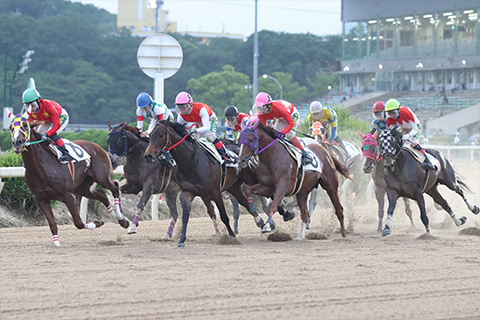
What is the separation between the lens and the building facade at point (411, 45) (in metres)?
43.1

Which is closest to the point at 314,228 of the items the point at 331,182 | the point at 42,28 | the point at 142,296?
the point at 331,182

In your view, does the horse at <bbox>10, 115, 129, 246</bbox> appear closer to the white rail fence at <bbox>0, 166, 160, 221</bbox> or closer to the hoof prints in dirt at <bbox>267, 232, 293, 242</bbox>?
the white rail fence at <bbox>0, 166, 160, 221</bbox>

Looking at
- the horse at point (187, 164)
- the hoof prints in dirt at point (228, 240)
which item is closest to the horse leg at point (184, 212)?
the horse at point (187, 164)

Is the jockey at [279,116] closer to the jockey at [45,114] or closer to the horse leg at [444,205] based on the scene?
the horse leg at [444,205]

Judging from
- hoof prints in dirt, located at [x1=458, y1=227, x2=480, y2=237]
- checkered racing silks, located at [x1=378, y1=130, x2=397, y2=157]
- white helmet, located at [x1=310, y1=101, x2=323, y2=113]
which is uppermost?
white helmet, located at [x1=310, y1=101, x2=323, y2=113]

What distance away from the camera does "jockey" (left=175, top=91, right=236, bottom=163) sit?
922 centimetres

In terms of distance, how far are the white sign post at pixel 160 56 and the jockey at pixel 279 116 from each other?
4.01 meters

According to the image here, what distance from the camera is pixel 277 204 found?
926 cm

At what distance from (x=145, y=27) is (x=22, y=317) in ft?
361

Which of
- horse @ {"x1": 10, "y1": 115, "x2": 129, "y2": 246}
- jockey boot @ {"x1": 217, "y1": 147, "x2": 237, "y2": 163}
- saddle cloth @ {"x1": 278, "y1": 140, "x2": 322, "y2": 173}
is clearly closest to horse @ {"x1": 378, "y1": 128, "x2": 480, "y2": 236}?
saddle cloth @ {"x1": 278, "y1": 140, "x2": 322, "y2": 173}

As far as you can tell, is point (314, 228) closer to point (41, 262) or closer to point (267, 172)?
point (267, 172)

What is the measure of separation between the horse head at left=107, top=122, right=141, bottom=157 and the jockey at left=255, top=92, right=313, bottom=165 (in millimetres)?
→ 1598

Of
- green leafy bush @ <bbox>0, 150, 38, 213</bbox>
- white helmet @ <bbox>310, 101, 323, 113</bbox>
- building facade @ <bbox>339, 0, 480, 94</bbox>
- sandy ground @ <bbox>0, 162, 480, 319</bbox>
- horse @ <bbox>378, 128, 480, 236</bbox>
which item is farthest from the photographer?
building facade @ <bbox>339, 0, 480, 94</bbox>

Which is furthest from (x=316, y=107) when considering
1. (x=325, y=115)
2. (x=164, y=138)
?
(x=164, y=138)
